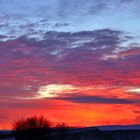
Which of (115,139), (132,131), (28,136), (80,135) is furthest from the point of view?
(132,131)

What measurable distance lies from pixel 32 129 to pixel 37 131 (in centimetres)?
172

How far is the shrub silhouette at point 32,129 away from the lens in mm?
93938

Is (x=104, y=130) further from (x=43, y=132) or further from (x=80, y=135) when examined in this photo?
(x=43, y=132)

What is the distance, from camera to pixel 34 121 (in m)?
107

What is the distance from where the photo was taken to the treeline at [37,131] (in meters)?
94.2

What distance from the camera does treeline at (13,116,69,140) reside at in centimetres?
9419

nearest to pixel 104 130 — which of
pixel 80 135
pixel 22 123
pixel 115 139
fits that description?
pixel 115 139

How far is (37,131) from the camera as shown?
9725 centimetres

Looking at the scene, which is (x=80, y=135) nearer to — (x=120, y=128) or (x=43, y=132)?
(x=43, y=132)

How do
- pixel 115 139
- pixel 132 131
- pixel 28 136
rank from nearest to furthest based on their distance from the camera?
pixel 28 136, pixel 115 139, pixel 132 131

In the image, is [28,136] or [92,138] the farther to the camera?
[92,138]

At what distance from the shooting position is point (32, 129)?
98.6 m

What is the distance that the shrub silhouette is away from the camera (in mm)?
93938

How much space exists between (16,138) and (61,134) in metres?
8.96
